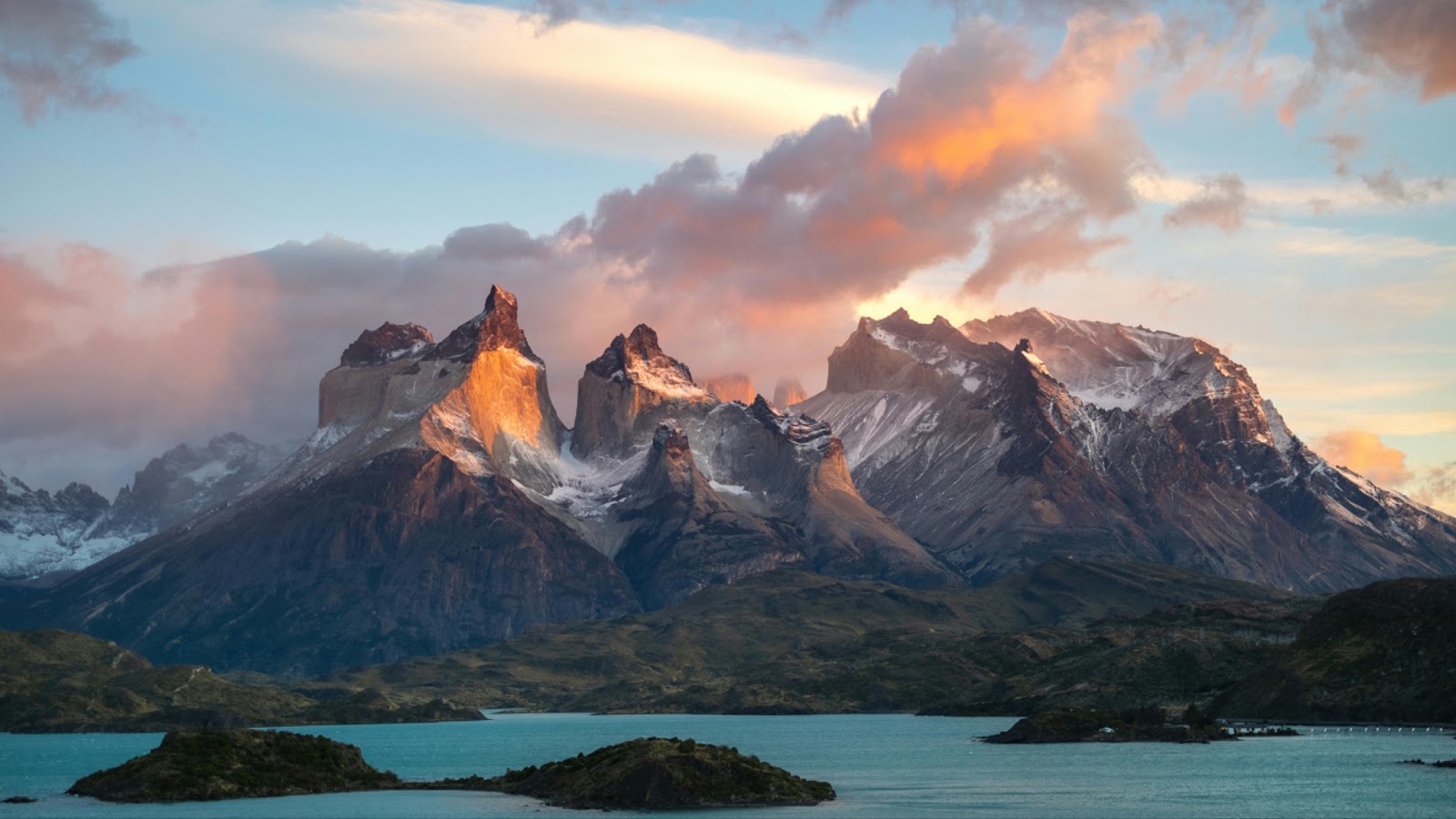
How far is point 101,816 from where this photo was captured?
7854 inches

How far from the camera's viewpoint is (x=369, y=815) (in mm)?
197875

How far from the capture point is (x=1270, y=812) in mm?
199000

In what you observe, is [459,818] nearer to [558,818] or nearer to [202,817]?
[558,818]

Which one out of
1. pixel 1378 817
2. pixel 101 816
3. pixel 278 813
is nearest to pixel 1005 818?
pixel 1378 817

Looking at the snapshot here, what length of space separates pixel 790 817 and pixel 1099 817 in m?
35.1

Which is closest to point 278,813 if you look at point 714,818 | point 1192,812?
point 714,818

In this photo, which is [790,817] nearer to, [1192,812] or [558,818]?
[558,818]

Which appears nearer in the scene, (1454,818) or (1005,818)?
(1454,818)

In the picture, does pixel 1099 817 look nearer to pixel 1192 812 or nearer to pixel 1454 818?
pixel 1192 812

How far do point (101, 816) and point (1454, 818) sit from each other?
15178cm

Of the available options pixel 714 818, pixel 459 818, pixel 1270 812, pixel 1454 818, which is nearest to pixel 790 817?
pixel 714 818

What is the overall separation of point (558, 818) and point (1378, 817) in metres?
91.2

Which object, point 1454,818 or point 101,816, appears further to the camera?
point 101,816

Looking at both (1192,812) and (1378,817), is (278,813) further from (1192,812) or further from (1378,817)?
(1378,817)
